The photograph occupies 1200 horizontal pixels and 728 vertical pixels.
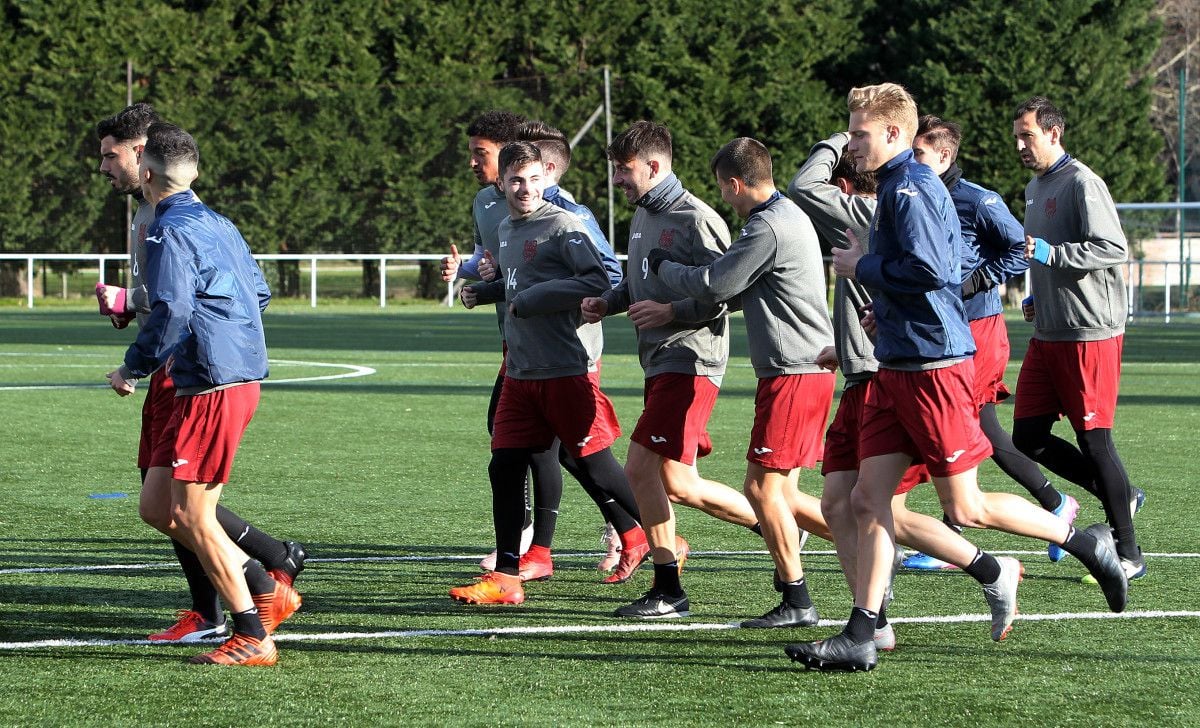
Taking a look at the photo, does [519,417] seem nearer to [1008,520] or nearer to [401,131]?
[1008,520]

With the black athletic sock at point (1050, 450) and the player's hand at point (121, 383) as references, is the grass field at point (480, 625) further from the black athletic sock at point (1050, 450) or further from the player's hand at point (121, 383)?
the player's hand at point (121, 383)

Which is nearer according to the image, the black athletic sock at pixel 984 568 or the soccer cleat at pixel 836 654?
the soccer cleat at pixel 836 654

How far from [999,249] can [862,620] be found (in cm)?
206

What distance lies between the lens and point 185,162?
5.85 metres

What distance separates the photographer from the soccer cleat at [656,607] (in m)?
6.51

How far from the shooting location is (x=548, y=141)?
24.9ft

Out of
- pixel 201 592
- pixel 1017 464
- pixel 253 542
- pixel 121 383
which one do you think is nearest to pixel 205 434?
pixel 121 383

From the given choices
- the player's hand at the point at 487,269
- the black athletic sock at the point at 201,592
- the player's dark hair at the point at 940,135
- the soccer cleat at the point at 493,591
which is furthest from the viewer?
the player's hand at the point at 487,269

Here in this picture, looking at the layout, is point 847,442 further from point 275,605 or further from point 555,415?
point 275,605

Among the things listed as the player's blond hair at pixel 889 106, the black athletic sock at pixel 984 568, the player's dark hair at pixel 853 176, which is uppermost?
the player's blond hair at pixel 889 106

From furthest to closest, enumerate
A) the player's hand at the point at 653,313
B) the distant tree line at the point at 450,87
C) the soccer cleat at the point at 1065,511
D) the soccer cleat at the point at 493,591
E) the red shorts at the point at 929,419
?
the distant tree line at the point at 450,87, the soccer cleat at the point at 1065,511, the soccer cleat at the point at 493,591, the player's hand at the point at 653,313, the red shorts at the point at 929,419

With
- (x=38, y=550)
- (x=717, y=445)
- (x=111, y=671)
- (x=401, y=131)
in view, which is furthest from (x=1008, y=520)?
(x=401, y=131)

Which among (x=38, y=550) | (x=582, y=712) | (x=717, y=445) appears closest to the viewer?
(x=582, y=712)

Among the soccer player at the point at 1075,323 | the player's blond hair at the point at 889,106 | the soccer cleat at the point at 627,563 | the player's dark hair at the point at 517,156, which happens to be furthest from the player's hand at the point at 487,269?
the player's blond hair at the point at 889,106
